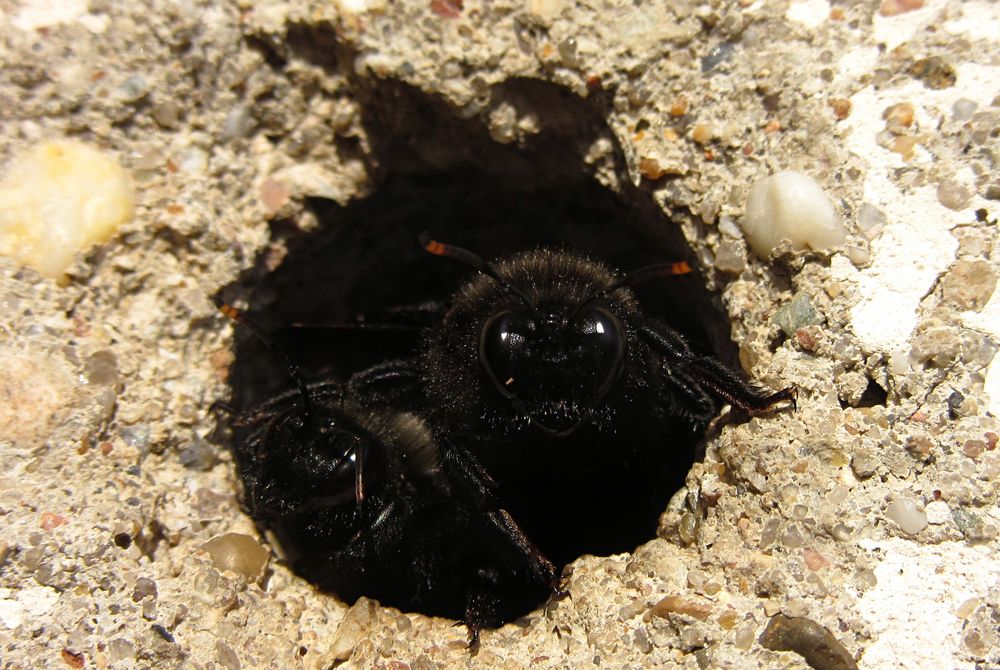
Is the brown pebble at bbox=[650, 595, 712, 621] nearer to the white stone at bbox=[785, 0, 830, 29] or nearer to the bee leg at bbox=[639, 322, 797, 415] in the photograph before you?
the bee leg at bbox=[639, 322, 797, 415]

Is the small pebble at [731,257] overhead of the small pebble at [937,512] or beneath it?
overhead

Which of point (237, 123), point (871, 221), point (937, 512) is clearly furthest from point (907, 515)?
point (237, 123)

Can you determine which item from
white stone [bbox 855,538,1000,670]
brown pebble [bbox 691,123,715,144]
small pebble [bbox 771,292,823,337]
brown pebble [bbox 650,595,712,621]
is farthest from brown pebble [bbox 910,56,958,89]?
brown pebble [bbox 650,595,712,621]

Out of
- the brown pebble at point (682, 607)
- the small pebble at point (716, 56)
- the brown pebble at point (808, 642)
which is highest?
the small pebble at point (716, 56)

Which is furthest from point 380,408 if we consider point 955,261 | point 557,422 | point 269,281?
point 955,261

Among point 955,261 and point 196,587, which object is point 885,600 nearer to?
point 955,261

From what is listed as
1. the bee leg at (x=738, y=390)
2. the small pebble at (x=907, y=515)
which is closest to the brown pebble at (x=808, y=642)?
the small pebble at (x=907, y=515)

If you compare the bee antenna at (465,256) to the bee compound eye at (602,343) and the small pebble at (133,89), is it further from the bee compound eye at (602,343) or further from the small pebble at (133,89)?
the small pebble at (133,89)
